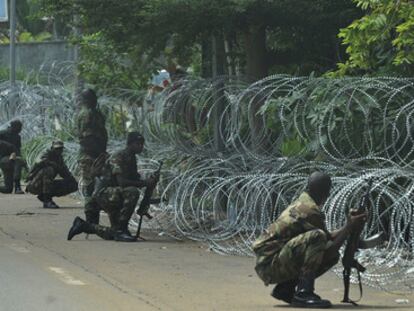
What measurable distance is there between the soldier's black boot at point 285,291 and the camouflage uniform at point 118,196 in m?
4.77

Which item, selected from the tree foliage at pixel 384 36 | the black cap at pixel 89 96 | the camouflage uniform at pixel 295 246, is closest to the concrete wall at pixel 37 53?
the black cap at pixel 89 96

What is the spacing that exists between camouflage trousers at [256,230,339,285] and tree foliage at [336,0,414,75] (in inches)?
128

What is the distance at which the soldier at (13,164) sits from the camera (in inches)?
812

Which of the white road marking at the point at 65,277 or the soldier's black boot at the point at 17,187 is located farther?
the soldier's black boot at the point at 17,187

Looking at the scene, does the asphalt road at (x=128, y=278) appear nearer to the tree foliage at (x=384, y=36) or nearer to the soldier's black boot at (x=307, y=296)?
the soldier's black boot at (x=307, y=296)

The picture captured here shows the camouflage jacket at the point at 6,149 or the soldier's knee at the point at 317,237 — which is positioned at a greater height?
the soldier's knee at the point at 317,237

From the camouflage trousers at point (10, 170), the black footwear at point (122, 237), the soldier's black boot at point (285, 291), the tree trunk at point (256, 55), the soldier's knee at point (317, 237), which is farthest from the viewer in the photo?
the camouflage trousers at point (10, 170)

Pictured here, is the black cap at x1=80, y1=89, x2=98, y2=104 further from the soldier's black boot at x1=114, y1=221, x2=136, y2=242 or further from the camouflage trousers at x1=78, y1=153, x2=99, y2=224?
the soldier's black boot at x1=114, y1=221, x2=136, y2=242

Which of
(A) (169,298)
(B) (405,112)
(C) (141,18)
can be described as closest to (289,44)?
(C) (141,18)

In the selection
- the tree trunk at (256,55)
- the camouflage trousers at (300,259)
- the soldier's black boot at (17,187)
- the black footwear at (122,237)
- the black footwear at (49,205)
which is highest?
the tree trunk at (256,55)

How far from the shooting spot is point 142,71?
17.3m

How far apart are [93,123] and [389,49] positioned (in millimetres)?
5279

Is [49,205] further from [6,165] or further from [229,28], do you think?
[229,28]

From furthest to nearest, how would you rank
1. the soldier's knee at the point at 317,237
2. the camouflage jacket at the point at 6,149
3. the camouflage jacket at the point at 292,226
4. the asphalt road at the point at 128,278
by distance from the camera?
→ the camouflage jacket at the point at 6,149, the asphalt road at the point at 128,278, the camouflage jacket at the point at 292,226, the soldier's knee at the point at 317,237
